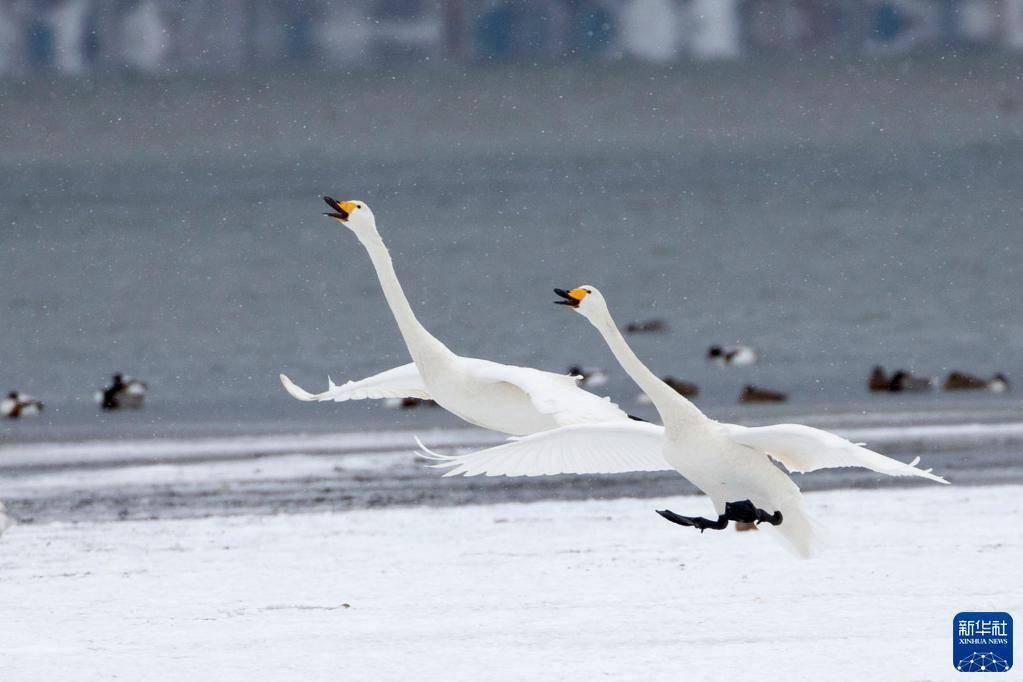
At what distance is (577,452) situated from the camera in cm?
793

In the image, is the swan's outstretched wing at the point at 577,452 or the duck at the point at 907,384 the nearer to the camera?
the swan's outstretched wing at the point at 577,452

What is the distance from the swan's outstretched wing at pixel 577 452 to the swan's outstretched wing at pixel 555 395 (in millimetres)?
164

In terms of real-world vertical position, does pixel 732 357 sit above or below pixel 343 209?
above

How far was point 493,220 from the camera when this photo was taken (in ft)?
221

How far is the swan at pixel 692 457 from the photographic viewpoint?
7.77 meters

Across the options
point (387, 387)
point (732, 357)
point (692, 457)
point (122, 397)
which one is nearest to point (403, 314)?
point (387, 387)

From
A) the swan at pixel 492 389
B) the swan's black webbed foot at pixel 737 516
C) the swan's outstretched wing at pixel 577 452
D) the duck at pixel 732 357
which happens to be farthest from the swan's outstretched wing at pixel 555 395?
the duck at pixel 732 357

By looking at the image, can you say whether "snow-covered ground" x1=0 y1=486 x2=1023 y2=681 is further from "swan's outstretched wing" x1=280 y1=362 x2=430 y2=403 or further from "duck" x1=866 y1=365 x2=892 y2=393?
"duck" x1=866 y1=365 x2=892 y2=393

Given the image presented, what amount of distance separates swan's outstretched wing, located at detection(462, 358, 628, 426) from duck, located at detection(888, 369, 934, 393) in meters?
11.1

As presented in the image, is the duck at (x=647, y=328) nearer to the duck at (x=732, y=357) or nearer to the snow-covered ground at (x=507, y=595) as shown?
the duck at (x=732, y=357)

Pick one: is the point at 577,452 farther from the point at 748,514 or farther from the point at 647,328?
the point at 647,328

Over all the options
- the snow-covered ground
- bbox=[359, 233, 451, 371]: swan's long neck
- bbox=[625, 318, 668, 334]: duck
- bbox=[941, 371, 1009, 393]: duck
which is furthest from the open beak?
bbox=[625, 318, 668, 334]: duck

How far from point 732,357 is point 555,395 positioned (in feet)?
50.7

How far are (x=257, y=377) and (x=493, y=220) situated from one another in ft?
144
